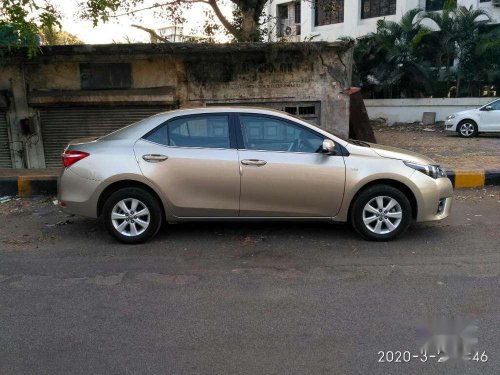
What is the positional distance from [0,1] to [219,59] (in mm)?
3901

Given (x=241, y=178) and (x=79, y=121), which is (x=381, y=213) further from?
(x=79, y=121)

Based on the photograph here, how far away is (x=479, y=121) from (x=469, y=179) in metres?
8.61

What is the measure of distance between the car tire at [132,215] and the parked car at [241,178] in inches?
0.4

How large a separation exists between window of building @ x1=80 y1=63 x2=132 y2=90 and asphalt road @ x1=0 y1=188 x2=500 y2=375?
13.3 feet

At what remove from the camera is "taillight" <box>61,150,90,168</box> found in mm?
5449

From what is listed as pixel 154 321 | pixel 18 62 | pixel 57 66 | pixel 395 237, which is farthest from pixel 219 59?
pixel 154 321

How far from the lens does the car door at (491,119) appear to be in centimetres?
1559

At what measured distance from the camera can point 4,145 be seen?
376 inches

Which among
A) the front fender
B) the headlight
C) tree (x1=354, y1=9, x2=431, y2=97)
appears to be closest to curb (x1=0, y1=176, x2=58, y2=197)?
the front fender

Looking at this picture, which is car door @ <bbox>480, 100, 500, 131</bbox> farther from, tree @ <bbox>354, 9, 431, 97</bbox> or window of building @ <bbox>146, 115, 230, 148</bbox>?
window of building @ <bbox>146, 115, 230, 148</bbox>

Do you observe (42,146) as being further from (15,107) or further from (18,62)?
(18,62)

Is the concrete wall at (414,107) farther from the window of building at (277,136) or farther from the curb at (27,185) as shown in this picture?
the window of building at (277,136)

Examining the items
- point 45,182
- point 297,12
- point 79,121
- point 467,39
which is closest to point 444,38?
point 467,39

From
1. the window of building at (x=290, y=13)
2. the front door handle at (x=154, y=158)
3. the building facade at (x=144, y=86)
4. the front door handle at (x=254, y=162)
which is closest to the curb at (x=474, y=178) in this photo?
the building facade at (x=144, y=86)
